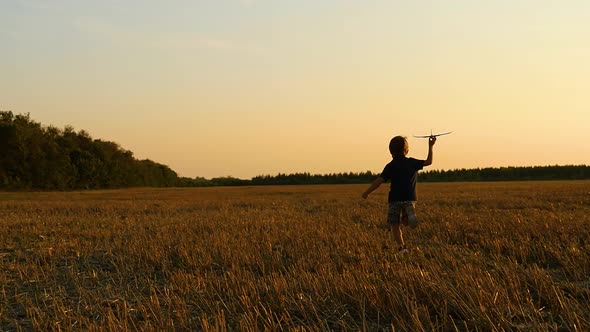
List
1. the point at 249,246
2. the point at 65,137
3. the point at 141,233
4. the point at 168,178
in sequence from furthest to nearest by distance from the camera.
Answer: the point at 168,178
the point at 65,137
the point at 141,233
the point at 249,246

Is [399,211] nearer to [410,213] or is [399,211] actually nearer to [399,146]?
[410,213]

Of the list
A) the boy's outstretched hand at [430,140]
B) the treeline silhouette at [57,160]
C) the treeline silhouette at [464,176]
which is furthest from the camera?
the treeline silhouette at [464,176]

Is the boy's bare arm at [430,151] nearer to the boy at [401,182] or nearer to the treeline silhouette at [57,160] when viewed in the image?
the boy at [401,182]

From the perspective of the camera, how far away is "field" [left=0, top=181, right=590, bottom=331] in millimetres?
4422

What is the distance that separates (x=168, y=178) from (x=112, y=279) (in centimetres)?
8010

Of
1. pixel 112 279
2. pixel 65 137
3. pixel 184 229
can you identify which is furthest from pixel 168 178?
pixel 112 279

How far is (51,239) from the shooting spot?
1108 centimetres

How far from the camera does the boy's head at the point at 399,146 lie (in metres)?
8.33

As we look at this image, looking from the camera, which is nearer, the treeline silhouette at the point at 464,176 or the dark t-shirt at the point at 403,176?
the dark t-shirt at the point at 403,176

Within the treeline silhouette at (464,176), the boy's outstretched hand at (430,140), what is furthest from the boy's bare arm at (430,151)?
the treeline silhouette at (464,176)

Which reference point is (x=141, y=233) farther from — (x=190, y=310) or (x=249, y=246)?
(x=190, y=310)

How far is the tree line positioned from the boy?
46.6 m

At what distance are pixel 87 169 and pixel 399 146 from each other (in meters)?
53.5

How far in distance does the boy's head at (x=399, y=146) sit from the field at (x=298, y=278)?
1537 millimetres
